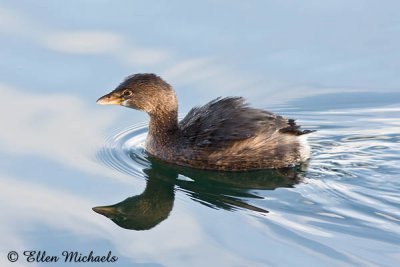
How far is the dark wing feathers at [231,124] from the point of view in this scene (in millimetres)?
9054

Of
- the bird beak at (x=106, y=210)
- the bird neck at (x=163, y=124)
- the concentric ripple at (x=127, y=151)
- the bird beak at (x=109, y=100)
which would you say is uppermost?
the bird beak at (x=109, y=100)

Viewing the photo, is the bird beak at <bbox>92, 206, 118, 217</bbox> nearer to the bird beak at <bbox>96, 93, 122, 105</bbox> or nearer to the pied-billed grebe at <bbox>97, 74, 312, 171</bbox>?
the pied-billed grebe at <bbox>97, 74, 312, 171</bbox>

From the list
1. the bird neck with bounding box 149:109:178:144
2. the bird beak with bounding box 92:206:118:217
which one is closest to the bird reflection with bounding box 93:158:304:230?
the bird beak with bounding box 92:206:118:217

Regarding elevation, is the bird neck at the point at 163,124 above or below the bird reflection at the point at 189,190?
above

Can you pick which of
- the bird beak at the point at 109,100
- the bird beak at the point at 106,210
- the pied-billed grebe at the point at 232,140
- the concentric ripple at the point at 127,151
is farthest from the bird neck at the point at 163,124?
the bird beak at the point at 106,210

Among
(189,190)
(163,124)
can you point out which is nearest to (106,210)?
(189,190)

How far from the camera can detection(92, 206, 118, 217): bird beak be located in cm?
787

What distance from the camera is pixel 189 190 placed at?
8.48 metres

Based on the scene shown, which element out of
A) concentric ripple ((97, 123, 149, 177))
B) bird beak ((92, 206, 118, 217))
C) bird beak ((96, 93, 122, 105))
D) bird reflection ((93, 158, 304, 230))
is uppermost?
bird beak ((96, 93, 122, 105))

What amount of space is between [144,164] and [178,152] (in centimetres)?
33

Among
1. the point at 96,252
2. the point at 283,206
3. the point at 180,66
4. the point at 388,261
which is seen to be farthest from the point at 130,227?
the point at 180,66

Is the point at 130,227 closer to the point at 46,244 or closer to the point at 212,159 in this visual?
the point at 46,244

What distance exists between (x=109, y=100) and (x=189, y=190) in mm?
1521

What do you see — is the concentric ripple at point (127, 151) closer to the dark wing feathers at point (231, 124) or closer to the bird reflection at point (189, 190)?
the bird reflection at point (189, 190)
